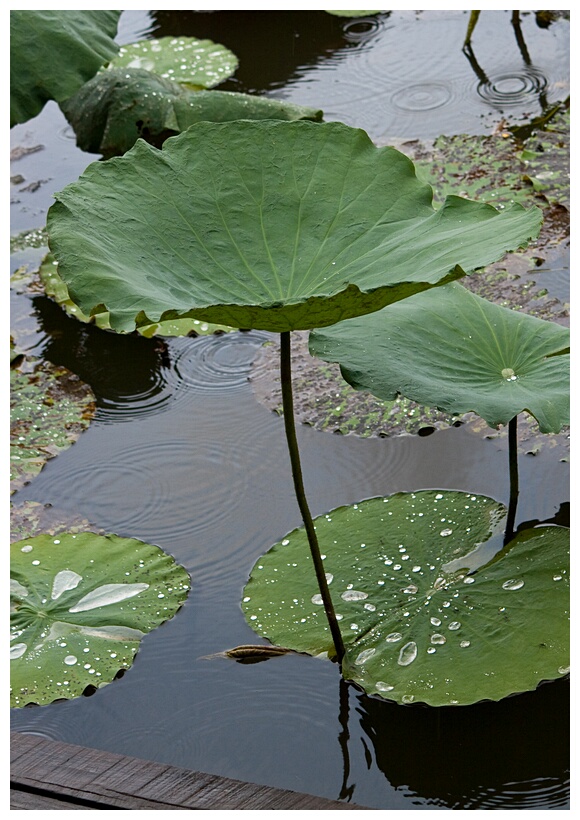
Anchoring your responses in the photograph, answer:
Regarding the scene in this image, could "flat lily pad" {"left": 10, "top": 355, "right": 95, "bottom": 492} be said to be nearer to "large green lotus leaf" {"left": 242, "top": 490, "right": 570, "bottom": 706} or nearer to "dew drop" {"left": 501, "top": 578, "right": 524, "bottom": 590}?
"large green lotus leaf" {"left": 242, "top": 490, "right": 570, "bottom": 706}

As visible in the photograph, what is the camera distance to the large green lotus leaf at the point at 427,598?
1.64m

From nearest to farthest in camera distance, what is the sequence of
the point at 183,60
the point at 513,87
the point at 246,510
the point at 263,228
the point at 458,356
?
1. the point at 263,228
2. the point at 458,356
3. the point at 246,510
4. the point at 513,87
5. the point at 183,60

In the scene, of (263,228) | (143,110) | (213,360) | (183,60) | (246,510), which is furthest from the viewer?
(183,60)

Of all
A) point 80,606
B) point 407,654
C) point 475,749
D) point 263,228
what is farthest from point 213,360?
point 475,749

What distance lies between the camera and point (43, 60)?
109 inches

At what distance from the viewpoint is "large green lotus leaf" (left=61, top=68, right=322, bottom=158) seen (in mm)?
3098

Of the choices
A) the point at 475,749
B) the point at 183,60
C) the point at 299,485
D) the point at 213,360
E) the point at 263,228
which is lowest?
the point at 475,749

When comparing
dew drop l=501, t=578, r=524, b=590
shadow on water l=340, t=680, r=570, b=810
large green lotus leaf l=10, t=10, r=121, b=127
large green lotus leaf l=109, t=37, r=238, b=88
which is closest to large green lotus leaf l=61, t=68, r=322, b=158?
large green lotus leaf l=10, t=10, r=121, b=127

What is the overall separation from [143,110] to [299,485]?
189cm

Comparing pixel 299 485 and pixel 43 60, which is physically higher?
pixel 43 60

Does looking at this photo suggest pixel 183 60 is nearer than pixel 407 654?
No

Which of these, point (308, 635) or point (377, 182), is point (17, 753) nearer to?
point (308, 635)

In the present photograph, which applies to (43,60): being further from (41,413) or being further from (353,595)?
(353,595)

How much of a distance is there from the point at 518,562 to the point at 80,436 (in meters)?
1.12
